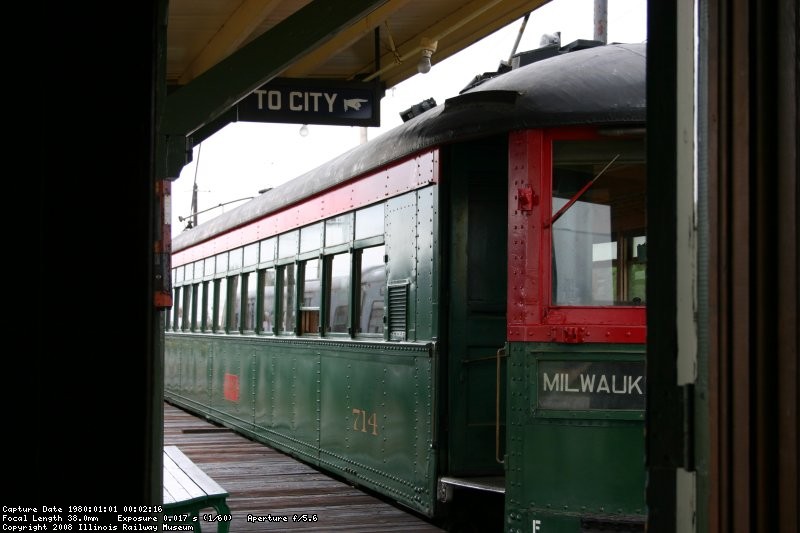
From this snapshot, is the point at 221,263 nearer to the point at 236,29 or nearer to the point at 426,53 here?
the point at 426,53

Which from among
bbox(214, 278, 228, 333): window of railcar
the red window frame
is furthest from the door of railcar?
bbox(214, 278, 228, 333): window of railcar

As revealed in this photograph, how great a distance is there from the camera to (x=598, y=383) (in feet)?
18.3

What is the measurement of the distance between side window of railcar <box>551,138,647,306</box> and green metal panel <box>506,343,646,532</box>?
306 millimetres

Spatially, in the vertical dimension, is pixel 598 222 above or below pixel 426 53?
below

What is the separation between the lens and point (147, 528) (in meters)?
2.61

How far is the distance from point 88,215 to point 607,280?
12.0ft

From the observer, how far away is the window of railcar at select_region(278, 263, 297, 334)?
31.2 feet

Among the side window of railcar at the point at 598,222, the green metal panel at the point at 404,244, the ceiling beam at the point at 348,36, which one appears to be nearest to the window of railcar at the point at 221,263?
the ceiling beam at the point at 348,36

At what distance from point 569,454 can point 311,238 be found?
391cm

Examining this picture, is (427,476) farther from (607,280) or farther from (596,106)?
(596,106)

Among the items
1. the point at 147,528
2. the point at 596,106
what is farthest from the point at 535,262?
the point at 147,528

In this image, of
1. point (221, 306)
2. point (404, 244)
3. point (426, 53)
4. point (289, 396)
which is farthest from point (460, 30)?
point (221, 306)

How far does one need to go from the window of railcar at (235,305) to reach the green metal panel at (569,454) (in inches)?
258
